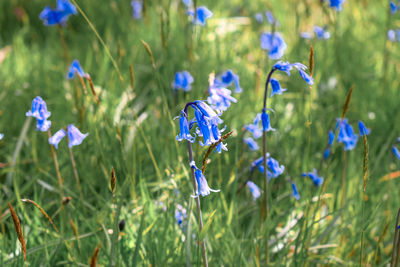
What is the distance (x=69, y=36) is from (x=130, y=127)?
2.04 m

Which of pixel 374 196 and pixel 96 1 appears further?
pixel 96 1

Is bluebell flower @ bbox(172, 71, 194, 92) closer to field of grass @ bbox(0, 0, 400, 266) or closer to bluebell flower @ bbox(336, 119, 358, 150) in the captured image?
field of grass @ bbox(0, 0, 400, 266)

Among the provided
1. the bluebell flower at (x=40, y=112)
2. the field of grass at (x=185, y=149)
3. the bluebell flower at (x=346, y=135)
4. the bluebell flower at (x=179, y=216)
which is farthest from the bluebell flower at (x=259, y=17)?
the bluebell flower at (x=40, y=112)

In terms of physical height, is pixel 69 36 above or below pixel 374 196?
above

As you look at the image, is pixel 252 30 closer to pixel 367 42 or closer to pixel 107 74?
pixel 367 42

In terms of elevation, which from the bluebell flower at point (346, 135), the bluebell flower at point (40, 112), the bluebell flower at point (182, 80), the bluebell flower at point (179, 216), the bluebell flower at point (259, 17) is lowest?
the bluebell flower at point (179, 216)

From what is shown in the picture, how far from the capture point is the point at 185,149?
2578 mm

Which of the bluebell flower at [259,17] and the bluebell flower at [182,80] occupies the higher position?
the bluebell flower at [259,17]

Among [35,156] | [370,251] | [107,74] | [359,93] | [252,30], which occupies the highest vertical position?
[252,30]

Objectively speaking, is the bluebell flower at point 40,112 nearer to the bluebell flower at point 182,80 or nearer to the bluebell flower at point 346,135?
the bluebell flower at point 182,80

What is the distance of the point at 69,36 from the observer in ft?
14.3

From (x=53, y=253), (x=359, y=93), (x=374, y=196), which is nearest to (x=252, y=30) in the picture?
(x=359, y=93)

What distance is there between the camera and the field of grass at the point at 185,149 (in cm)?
193

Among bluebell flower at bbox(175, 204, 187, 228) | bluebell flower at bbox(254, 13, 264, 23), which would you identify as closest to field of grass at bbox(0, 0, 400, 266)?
bluebell flower at bbox(175, 204, 187, 228)
